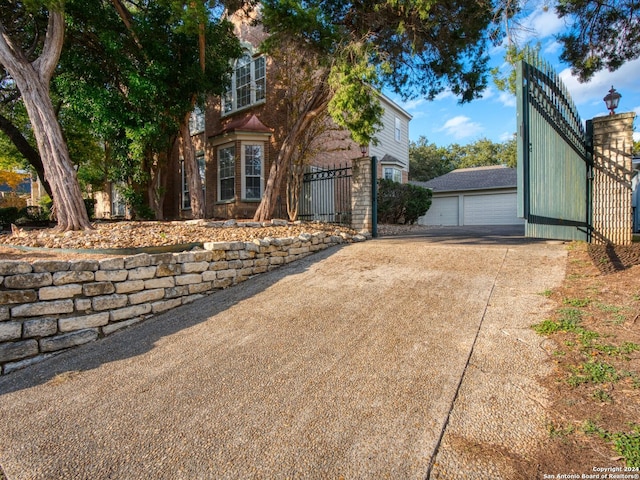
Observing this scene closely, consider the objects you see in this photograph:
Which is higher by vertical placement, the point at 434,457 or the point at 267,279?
the point at 267,279

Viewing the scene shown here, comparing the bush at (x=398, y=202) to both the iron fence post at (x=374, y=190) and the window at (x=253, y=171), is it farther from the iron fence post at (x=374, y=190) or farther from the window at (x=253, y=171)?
the iron fence post at (x=374, y=190)

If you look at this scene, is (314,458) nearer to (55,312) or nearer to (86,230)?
(55,312)

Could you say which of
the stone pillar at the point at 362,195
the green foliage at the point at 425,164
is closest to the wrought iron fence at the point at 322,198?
the stone pillar at the point at 362,195

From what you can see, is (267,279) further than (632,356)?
Yes

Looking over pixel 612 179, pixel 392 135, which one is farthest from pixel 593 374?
pixel 392 135

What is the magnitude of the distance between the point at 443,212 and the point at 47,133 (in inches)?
770

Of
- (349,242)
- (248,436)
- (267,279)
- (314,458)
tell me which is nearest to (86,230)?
(267,279)

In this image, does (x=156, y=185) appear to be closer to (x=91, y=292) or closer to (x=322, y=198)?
(x=322, y=198)

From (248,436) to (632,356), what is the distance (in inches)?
113

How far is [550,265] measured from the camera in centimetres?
512

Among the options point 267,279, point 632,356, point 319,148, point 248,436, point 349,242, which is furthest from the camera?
point 319,148

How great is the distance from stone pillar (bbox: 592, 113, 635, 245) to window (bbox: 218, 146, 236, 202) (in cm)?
998

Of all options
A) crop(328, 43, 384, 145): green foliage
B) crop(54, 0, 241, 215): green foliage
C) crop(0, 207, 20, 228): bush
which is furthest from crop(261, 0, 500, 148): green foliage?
crop(0, 207, 20, 228): bush

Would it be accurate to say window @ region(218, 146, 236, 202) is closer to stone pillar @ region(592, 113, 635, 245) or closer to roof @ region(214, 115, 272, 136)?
roof @ region(214, 115, 272, 136)
